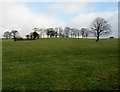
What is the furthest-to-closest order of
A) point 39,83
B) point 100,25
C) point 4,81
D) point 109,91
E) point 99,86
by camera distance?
point 100,25
point 4,81
point 39,83
point 99,86
point 109,91

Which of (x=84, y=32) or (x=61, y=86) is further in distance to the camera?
(x=84, y=32)

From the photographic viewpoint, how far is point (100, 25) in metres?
80.7

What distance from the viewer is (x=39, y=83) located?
33.3ft

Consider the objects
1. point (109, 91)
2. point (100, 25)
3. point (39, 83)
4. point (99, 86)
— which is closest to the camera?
point (109, 91)

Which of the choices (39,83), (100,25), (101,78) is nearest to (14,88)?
(39,83)

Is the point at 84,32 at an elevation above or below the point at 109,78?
above

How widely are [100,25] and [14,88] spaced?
76.6 meters

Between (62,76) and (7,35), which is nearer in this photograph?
(62,76)

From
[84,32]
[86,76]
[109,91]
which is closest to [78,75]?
[86,76]

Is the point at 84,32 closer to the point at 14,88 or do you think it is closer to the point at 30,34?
the point at 30,34

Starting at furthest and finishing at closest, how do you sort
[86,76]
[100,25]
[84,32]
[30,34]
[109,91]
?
[84,32], [30,34], [100,25], [86,76], [109,91]

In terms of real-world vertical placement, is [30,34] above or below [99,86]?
above

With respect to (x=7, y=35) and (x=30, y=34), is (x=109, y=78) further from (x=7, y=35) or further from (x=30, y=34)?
(x=7, y=35)

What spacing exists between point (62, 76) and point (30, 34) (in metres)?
107
